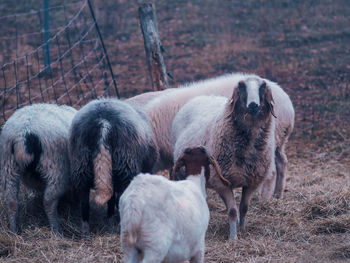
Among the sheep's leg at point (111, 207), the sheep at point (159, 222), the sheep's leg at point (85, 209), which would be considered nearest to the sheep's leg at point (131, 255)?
the sheep at point (159, 222)

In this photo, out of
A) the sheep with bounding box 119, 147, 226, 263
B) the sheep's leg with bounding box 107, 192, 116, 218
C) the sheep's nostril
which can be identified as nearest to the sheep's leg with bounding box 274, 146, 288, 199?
the sheep's nostril

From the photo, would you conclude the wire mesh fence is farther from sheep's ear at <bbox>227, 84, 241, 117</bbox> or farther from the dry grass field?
sheep's ear at <bbox>227, 84, 241, 117</bbox>

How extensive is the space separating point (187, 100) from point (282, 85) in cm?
545

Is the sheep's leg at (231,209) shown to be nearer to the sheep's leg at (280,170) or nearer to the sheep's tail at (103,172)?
the sheep's tail at (103,172)

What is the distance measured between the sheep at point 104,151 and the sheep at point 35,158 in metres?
0.28

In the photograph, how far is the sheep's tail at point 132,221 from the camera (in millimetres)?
3209

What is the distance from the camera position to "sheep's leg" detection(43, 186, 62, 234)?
5.16 meters

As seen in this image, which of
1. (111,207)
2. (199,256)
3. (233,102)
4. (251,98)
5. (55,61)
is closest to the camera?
(199,256)

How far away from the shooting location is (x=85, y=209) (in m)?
4.98

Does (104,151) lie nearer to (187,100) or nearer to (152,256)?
(152,256)

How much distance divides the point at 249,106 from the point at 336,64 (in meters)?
8.63

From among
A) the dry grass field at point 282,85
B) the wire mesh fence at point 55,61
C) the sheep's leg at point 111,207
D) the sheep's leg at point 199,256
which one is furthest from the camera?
the wire mesh fence at point 55,61

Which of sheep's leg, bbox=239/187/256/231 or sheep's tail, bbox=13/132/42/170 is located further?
sheep's leg, bbox=239/187/256/231

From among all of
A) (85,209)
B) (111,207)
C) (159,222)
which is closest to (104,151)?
(85,209)
